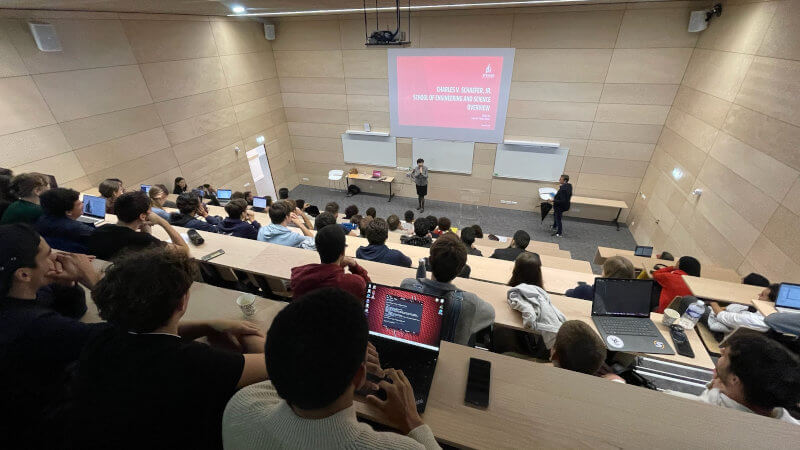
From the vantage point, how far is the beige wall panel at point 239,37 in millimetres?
6332

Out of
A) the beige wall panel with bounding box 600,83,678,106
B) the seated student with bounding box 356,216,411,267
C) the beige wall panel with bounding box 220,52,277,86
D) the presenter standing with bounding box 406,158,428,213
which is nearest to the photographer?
the seated student with bounding box 356,216,411,267

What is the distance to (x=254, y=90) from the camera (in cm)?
737

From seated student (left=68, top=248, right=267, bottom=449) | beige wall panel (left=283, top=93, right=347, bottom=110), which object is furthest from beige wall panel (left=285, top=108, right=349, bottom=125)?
seated student (left=68, top=248, right=267, bottom=449)

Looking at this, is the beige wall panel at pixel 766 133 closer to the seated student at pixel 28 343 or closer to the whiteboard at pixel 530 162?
the whiteboard at pixel 530 162

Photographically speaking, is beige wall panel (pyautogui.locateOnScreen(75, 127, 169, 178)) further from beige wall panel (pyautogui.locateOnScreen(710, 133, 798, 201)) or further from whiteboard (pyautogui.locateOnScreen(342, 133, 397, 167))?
beige wall panel (pyautogui.locateOnScreen(710, 133, 798, 201))

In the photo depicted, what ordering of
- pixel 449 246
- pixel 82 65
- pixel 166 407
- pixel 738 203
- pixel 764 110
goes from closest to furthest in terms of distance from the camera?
pixel 166 407, pixel 449 246, pixel 764 110, pixel 738 203, pixel 82 65

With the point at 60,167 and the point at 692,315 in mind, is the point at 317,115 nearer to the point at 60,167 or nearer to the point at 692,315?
the point at 60,167

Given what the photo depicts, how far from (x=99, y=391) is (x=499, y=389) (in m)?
1.12

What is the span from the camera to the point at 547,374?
89 cm

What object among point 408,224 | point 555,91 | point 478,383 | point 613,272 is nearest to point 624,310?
point 613,272

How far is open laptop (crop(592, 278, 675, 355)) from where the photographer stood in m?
2.14

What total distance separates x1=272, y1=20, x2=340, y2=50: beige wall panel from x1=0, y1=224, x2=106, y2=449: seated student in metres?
7.29

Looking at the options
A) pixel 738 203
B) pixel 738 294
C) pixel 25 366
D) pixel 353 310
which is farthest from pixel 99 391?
pixel 738 203

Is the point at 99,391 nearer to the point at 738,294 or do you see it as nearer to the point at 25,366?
the point at 25,366
